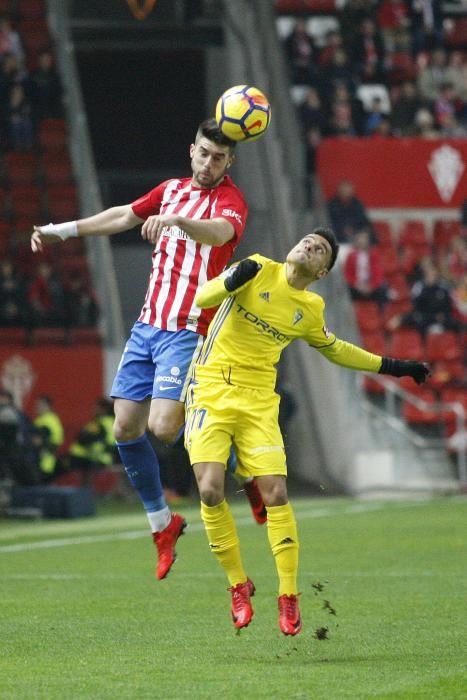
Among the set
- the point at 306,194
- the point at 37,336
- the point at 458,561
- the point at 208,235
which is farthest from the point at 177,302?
the point at 306,194

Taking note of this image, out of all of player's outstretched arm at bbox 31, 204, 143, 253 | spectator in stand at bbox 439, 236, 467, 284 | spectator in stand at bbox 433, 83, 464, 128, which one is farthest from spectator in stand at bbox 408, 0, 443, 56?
player's outstretched arm at bbox 31, 204, 143, 253

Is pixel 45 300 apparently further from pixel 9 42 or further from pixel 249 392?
pixel 249 392

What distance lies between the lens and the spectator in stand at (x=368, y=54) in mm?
27516

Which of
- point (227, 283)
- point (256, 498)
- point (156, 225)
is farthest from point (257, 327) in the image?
point (256, 498)

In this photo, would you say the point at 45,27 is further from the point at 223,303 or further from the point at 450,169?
the point at 223,303

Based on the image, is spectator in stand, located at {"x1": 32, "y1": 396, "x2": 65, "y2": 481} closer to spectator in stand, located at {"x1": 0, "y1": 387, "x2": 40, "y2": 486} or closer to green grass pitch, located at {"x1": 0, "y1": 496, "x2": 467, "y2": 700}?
spectator in stand, located at {"x1": 0, "y1": 387, "x2": 40, "y2": 486}

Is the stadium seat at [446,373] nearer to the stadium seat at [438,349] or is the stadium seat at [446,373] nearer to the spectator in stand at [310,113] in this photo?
the stadium seat at [438,349]

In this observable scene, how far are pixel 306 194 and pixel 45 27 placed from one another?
6.15m

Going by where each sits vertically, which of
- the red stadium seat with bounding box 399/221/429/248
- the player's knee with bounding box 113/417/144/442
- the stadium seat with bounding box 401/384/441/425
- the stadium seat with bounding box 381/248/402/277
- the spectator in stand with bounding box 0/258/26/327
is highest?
the player's knee with bounding box 113/417/144/442

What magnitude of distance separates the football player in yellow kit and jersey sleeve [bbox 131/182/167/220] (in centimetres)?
100

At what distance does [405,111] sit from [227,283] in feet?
64.3

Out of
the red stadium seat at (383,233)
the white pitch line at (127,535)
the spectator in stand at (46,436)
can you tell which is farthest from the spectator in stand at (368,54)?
the white pitch line at (127,535)

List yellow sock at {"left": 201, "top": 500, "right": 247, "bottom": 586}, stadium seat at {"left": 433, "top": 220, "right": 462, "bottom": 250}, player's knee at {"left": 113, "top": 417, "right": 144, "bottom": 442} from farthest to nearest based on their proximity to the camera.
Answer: stadium seat at {"left": 433, "top": 220, "right": 462, "bottom": 250} → player's knee at {"left": 113, "top": 417, "right": 144, "bottom": 442} → yellow sock at {"left": 201, "top": 500, "right": 247, "bottom": 586}

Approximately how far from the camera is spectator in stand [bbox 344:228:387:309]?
932 inches
